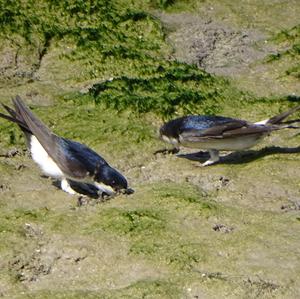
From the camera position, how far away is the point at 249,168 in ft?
26.0

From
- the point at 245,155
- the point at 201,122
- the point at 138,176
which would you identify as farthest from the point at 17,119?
the point at 245,155

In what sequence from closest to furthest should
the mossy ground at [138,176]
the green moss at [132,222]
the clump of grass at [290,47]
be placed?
the mossy ground at [138,176], the green moss at [132,222], the clump of grass at [290,47]

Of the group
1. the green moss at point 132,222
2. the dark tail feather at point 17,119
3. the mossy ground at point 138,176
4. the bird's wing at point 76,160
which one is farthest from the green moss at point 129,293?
the dark tail feather at point 17,119

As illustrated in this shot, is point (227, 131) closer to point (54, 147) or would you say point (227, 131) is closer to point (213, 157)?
point (213, 157)

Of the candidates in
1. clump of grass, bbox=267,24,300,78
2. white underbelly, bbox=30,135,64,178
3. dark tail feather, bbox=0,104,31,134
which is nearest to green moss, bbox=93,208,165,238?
white underbelly, bbox=30,135,64,178

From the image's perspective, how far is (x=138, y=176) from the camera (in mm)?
7863

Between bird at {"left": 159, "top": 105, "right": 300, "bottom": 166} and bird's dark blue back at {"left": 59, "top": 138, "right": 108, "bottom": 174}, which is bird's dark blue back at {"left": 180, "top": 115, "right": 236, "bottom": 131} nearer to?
bird at {"left": 159, "top": 105, "right": 300, "bottom": 166}

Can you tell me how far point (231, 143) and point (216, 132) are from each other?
0.15 metres

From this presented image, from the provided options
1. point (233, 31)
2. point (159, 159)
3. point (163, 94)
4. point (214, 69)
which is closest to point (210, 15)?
point (233, 31)

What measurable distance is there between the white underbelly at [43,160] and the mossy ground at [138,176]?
117mm

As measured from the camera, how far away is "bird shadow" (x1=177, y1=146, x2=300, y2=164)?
26.9ft

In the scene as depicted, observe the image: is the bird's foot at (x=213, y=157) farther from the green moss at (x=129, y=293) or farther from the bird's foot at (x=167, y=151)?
the green moss at (x=129, y=293)

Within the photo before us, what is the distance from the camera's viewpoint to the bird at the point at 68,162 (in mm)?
7309

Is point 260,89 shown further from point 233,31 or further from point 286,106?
Result: point 233,31
